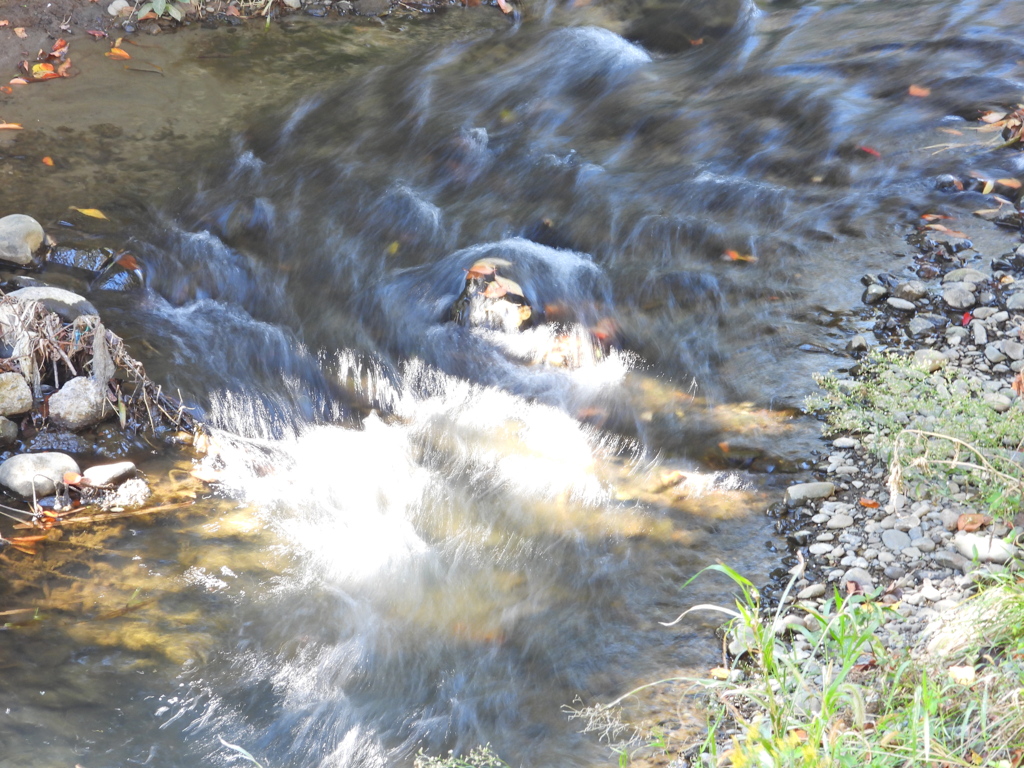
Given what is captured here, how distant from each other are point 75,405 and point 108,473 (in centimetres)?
49

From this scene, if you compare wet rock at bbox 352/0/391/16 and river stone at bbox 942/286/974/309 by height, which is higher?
wet rock at bbox 352/0/391/16

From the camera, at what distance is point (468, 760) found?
2938mm

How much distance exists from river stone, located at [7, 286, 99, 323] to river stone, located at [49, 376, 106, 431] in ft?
1.76

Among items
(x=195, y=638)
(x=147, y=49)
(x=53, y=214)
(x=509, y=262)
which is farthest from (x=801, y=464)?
(x=147, y=49)

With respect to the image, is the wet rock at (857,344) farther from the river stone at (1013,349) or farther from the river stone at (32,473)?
the river stone at (32,473)

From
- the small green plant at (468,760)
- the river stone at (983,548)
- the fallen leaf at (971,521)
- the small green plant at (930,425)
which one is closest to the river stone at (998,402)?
the small green plant at (930,425)

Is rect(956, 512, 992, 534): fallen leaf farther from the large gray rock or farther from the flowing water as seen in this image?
the large gray rock

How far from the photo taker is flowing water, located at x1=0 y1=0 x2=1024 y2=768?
3229 millimetres

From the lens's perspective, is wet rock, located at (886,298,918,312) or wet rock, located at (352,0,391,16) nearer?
wet rock, located at (886,298,918,312)

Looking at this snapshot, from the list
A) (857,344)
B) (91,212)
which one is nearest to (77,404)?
(91,212)

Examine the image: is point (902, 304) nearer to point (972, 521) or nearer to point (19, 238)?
point (972, 521)

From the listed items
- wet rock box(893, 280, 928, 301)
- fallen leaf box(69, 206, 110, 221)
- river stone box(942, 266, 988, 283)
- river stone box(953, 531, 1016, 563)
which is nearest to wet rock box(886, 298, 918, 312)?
wet rock box(893, 280, 928, 301)

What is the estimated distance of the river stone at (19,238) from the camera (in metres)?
5.15

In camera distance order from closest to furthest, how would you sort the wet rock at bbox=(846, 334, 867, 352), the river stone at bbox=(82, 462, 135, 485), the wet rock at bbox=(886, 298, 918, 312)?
the river stone at bbox=(82, 462, 135, 485) → the wet rock at bbox=(846, 334, 867, 352) → the wet rock at bbox=(886, 298, 918, 312)
